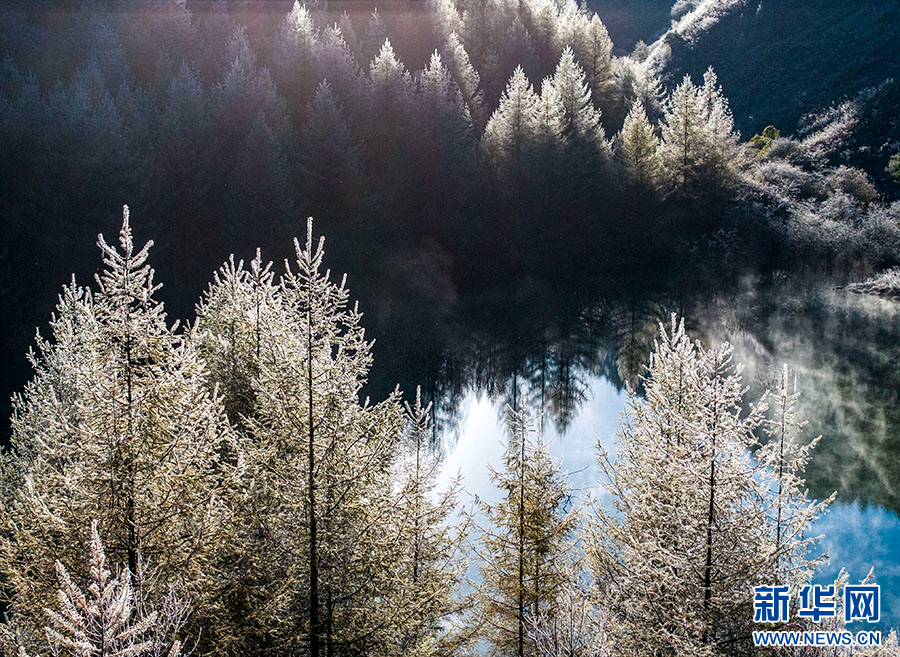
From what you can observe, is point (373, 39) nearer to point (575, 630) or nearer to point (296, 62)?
point (296, 62)

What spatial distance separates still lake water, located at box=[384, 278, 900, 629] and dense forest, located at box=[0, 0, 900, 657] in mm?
305

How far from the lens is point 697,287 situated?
144ft

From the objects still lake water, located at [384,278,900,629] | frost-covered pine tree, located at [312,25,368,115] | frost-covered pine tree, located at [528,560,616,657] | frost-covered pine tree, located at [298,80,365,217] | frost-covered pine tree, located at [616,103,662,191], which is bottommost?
frost-covered pine tree, located at [528,560,616,657]

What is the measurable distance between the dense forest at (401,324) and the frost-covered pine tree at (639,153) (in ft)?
1.20

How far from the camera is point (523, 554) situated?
12.0 meters

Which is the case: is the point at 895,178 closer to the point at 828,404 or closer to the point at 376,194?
the point at 828,404

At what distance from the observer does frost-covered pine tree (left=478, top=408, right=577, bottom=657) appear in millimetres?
12008

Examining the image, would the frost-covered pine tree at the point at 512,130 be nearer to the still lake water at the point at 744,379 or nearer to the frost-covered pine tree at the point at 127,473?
the still lake water at the point at 744,379

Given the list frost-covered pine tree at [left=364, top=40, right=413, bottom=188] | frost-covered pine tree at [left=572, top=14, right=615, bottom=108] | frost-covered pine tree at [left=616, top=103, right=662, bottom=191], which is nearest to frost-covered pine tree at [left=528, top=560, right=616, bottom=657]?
frost-covered pine tree at [left=364, top=40, right=413, bottom=188]


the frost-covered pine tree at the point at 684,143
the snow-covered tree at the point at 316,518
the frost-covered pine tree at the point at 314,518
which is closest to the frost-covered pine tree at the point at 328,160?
the frost-covered pine tree at the point at 684,143

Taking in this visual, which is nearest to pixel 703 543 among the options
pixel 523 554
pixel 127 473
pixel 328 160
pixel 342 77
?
pixel 523 554

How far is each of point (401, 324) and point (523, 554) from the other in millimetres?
24725

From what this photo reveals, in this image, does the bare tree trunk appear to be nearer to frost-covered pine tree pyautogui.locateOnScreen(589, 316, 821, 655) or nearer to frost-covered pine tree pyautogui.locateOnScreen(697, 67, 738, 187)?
frost-covered pine tree pyautogui.locateOnScreen(589, 316, 821, 655)

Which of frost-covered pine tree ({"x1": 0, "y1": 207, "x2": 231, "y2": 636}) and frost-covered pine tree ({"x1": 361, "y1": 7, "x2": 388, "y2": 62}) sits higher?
frost-covered pine tree ({"x1": 361, "y1": 7, "x2": 388, "y2": 62})
